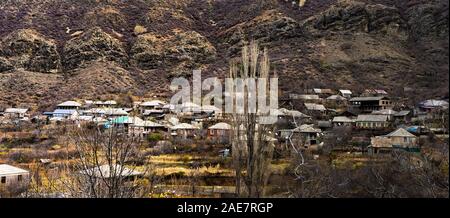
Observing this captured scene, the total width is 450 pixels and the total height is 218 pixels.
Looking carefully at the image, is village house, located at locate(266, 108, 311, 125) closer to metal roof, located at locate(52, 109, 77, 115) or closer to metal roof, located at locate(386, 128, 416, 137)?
metal roof, located at locate(386, 128, 416, 137)

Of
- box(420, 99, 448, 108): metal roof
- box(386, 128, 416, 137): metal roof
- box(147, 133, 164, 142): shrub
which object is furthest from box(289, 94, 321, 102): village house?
box(147, 133, 164, 142): shrub

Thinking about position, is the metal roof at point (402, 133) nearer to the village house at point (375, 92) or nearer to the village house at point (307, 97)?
the village house at point (375, 92)

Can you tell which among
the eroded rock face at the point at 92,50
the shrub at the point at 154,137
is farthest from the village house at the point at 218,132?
the eroded rock face at the point at 92,50

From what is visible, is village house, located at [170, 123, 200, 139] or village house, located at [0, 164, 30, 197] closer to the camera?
village house, located at [0, 164, 30, 197]

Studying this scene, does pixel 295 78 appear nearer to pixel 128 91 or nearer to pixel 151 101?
pixel 151 101

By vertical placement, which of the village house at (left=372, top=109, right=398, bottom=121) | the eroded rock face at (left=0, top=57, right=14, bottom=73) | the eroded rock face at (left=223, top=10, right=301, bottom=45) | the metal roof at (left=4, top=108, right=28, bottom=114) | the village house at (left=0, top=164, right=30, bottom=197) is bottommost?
the village house at (left=0, top=164, right=30, bottom=197)

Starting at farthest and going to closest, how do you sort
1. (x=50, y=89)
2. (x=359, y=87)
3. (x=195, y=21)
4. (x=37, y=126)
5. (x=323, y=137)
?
(x=195, y=21) < (x=50, y=89) < (x=359, y=87) < (x=37, y=126) < (x=323, y=137)
